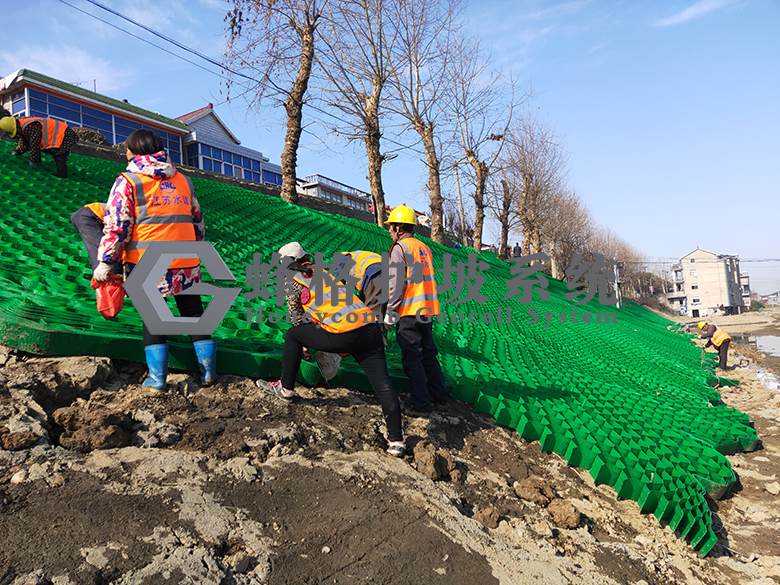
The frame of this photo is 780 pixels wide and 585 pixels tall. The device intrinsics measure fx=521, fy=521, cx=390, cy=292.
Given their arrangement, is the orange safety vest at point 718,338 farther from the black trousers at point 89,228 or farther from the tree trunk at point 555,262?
the tree trunk at point 555,262

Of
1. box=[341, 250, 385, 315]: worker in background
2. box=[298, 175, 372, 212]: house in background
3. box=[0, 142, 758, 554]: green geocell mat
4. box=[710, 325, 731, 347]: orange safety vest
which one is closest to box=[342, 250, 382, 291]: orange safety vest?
box=[341, 250, 385, 315]: worker in background

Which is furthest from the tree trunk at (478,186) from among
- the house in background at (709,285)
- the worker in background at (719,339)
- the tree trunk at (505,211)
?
the house in background at (709,285)

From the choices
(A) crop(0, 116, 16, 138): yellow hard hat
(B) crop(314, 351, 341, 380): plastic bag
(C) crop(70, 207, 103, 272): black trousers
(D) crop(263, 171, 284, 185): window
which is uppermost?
(D) crop(263, 171, 284, 185): window

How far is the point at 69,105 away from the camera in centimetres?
2136

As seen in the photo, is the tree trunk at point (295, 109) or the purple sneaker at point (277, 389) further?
the tree trunk at point (295, 109)

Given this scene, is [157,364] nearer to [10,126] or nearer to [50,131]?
[50,131]

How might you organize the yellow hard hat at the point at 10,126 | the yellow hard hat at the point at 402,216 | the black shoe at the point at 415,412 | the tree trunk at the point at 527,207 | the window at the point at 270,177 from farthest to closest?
1. the window at the point at 270,177
2. the tree trunk at the point at 527,207
3. the yellow hard hat at the point at 10,126
4. the yellow hard hat at the point at 402,216
5. the black shoe at the point at 415,412

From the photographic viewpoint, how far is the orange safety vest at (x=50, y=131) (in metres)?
7.38

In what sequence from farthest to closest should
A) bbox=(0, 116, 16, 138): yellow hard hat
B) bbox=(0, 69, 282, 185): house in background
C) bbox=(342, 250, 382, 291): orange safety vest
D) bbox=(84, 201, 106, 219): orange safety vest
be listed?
bbox=(0, 69, 282, 185): house in background, bbox=(0, 116, 16, 138): yellow hard hat, bbox=(342, 250, 382, 291): orange safety vest, bbox=(84, 201, 106, 219): orange safety vest

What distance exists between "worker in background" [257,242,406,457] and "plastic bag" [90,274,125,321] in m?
1.01

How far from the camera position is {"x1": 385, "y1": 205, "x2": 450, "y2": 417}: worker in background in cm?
405

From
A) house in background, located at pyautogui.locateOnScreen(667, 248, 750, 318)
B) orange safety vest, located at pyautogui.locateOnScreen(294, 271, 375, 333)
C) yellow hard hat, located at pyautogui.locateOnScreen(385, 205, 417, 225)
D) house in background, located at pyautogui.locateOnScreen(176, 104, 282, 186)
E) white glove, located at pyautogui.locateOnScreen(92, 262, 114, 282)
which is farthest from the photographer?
house in background, located at pyautogui.locateOnScreen(667, 248, 750, 318)

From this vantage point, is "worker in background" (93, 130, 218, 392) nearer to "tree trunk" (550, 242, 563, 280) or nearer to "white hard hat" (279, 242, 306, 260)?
"white hard hat" (279, 242, 306, 260)

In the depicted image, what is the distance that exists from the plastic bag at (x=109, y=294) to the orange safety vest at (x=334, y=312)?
116 cm
